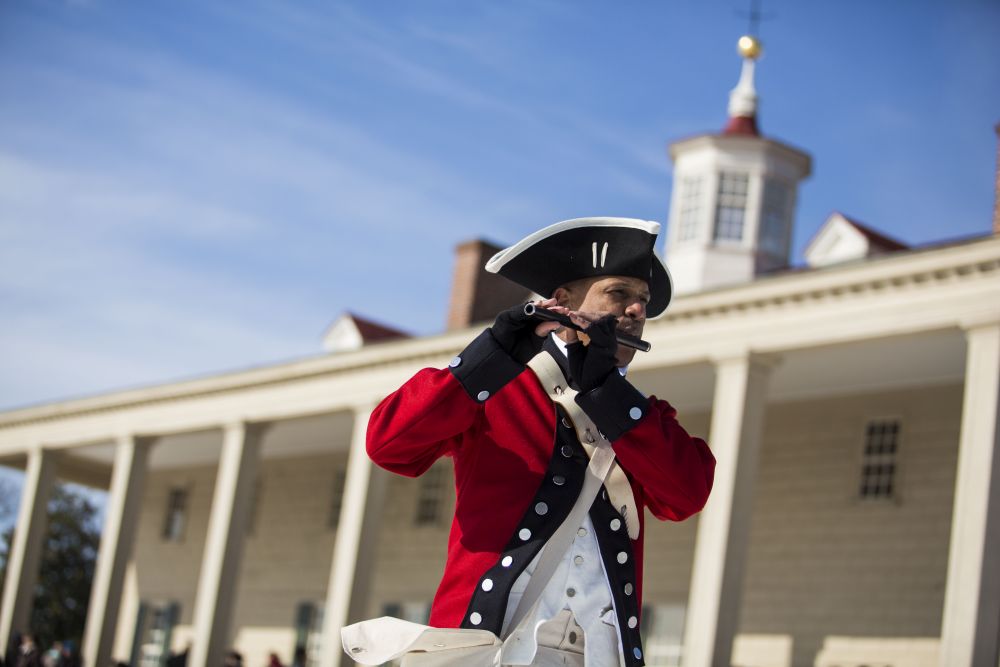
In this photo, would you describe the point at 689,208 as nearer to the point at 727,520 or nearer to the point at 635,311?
the point at 727,520

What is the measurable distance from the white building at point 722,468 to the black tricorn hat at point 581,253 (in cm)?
1233

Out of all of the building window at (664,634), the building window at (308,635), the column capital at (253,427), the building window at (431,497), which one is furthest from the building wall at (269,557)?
the building window at (664,634)

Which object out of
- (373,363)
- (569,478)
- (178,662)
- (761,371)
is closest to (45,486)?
(178,662)

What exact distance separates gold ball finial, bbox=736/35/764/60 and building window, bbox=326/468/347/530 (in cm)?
1245

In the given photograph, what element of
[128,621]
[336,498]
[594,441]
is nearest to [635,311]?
[594,441]

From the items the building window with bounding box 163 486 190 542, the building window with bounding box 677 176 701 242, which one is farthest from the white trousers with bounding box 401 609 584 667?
the building window with bounding box 163 486 190 542

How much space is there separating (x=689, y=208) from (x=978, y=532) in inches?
518

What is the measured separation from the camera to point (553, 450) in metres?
4.16

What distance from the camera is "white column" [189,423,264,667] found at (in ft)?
87.2

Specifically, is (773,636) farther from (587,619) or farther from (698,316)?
(587,619)

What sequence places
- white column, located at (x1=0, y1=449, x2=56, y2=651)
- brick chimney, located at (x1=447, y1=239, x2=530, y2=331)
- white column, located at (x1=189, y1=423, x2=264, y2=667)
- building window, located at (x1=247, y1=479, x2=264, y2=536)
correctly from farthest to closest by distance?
building window, located at (x1=247, y1=479, x2=264, y2=536) → white column, located at (x1=0, y1=449, x2=56, y2=651) → brick chimney, located at (x1=447, y1=239, x2=530, y2=331) → white column, located at (x1=189, y1=423, x2=264, y2=667)

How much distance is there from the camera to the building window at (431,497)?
95.1 ft

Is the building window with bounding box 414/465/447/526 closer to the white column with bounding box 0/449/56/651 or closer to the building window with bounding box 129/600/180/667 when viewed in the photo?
the building window with bounding box 129/600/180/667

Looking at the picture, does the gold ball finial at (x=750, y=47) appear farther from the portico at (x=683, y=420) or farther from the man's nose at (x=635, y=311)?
the man's nose at (x=635, y=311)
